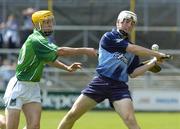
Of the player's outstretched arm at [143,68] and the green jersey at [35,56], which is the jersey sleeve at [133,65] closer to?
the player's outstretched arm at [143,68]

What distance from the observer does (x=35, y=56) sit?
38.8 feet

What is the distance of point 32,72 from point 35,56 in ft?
Answer: 0.80

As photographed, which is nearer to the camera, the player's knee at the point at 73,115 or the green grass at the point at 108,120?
the player's knee at the point at 73,115

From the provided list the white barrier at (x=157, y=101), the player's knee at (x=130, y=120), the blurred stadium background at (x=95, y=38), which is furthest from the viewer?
the blurred stadium background at (x=95, y=38)

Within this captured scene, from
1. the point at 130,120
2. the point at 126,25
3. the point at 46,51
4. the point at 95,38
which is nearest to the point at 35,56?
the point at 46,51

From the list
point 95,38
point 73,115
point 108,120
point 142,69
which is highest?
point 142,69

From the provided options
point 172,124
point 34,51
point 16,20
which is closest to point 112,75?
point 34,51

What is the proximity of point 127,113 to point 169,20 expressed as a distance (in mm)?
15461

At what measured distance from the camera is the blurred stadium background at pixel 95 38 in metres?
23.8

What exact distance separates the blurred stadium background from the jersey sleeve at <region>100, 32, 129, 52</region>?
11190 millimetres

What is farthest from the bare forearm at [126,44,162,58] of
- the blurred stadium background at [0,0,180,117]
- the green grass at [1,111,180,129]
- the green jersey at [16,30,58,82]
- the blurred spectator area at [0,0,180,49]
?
the blurred spectator area at [0,0,180,49]

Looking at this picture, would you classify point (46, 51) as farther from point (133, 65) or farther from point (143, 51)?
point (133, 65)

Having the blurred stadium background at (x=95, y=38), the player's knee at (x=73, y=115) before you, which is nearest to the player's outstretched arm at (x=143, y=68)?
the player's knee at (x=73, y=115)

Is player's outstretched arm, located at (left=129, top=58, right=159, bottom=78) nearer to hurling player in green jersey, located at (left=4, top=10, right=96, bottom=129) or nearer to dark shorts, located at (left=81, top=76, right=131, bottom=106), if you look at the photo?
dark shorts, located at (left=81, top=76, right=131, bottom=106)
